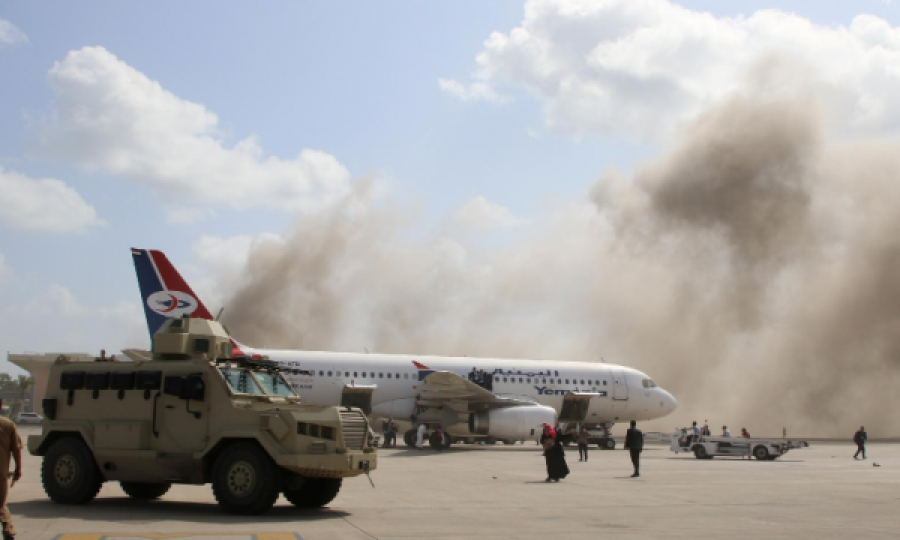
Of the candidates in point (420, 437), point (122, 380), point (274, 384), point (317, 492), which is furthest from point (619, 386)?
point (122, 380)

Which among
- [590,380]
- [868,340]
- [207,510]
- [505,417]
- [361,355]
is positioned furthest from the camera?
[868,340]

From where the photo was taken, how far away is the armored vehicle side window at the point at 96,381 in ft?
43.3

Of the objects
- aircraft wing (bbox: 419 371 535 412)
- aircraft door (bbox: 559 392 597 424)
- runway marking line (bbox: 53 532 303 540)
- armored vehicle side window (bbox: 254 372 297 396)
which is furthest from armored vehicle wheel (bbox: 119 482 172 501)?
aircraft door (bbox: 559 392 597 424)

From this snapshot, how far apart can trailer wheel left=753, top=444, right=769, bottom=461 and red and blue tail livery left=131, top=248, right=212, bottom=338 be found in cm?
2064

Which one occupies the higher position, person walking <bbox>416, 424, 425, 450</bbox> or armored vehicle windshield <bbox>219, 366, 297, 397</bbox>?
armored vehicle windshield <bbox>219, 366, 297, 397</bbox>

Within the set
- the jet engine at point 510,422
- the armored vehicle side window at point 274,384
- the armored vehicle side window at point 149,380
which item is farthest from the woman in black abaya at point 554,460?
the jet engine at point 510,422

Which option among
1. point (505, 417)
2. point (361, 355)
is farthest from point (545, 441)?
point (361, 355)

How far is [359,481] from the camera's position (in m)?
19.6

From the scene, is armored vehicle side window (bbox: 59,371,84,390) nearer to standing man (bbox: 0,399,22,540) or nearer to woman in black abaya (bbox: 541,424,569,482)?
standing man (bbox: 0,399,22,540)

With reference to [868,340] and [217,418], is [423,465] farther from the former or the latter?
[868,340]

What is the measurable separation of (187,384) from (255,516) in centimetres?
218

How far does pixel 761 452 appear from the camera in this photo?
2994 centimetres

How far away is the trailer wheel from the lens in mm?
29766

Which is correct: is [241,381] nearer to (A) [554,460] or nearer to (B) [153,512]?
(B) [153,512]
